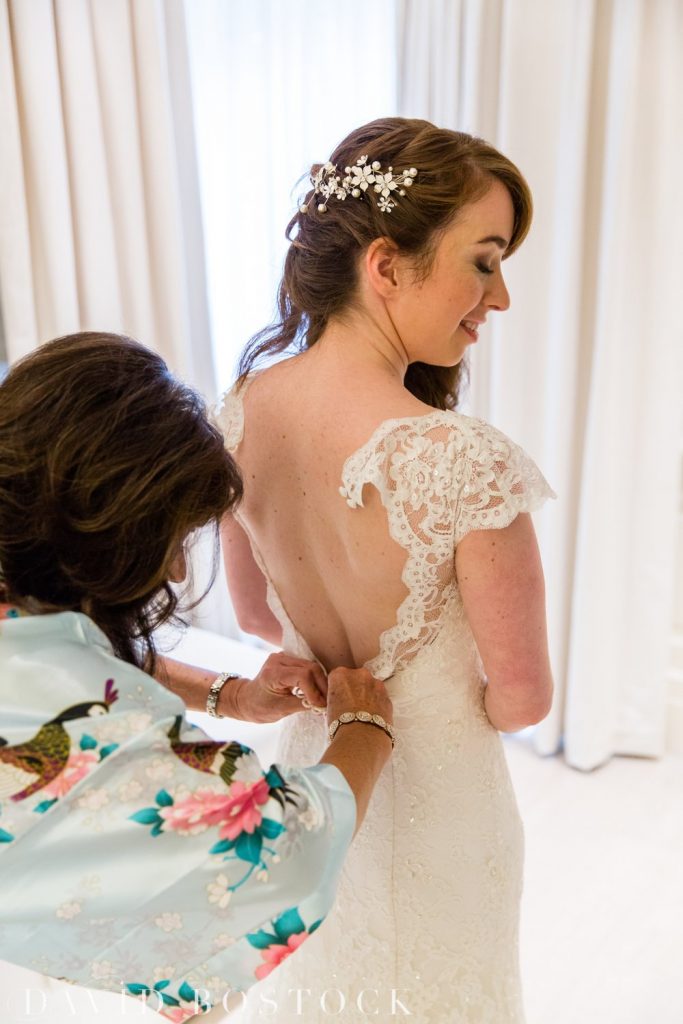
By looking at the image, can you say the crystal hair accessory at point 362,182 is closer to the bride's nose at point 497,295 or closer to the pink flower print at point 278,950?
the bride's nose at point 497,295

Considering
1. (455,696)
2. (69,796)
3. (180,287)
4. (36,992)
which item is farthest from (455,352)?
(180,287)

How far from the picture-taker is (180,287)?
315cm

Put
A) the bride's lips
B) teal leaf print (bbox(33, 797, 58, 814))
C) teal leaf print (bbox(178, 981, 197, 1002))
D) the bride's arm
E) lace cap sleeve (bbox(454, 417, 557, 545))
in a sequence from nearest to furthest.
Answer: teal leaf print (bbox(33, 797, 58, 814)), teal leaf print (bbox(178, 981, 197, 1002)), lace cap sleeve (bbox(454, 417, 557, 545)), the bride's lips, the bride's arm

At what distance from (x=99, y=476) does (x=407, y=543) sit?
1.29ft

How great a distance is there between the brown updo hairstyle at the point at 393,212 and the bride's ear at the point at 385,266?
12mm

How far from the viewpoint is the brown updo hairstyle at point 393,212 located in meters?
1.08

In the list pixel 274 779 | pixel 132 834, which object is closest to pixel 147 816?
pixel 132 834

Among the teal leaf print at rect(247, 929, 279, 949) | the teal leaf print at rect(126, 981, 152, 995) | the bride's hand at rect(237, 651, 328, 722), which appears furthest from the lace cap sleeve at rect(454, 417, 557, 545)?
the teal leaf print at rect(126, 981, 152, 995)

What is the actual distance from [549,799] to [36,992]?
169 centimetres

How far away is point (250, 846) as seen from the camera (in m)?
0.79

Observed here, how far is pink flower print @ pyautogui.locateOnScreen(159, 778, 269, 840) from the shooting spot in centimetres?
76

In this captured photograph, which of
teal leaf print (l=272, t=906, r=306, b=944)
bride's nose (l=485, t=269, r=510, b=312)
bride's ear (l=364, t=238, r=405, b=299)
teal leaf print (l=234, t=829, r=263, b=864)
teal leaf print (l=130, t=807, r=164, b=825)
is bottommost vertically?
teal leaf print (l=272, t=906, r=306, b=944)

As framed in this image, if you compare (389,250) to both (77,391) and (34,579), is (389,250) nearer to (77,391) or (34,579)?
(77,391)

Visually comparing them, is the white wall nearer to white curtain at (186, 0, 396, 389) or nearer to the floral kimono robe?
white curtain at (186, 0, 396, 389)
